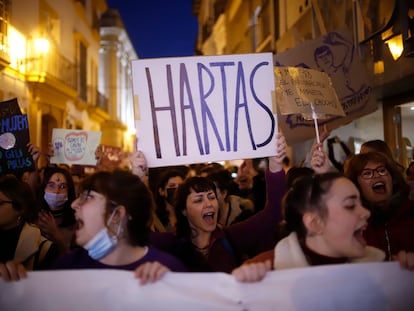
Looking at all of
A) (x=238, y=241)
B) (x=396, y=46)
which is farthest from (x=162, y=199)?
(x=396, y=46)

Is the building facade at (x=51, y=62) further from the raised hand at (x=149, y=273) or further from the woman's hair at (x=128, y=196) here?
the raised hand at (x=149, y=273)

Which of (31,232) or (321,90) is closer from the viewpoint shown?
(31,232)

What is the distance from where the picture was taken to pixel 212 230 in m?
3.38

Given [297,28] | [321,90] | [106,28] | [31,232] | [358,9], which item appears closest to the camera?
[31,232]

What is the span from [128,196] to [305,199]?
894 millimetres

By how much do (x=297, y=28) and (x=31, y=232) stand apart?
11.0 metres

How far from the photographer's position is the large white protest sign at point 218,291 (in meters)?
Result: 2.12

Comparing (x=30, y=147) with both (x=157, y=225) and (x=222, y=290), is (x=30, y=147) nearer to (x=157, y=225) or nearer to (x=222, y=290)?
(x=157, y=225)

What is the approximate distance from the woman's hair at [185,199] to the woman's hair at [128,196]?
975 mm

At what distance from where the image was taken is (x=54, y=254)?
3.17 metres

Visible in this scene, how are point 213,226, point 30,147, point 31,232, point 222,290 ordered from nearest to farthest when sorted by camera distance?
1. point 222,290
2. point 31,232
3. point 213,226
4. point 30,147

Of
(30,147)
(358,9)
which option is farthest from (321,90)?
(358,9)

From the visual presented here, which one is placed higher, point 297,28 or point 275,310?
point 297,28

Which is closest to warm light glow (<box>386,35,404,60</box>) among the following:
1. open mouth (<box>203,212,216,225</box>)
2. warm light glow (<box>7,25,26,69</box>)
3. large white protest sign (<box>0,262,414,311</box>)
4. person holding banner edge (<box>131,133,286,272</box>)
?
person holding banner edge (<box>131,133,286,272</box>)
